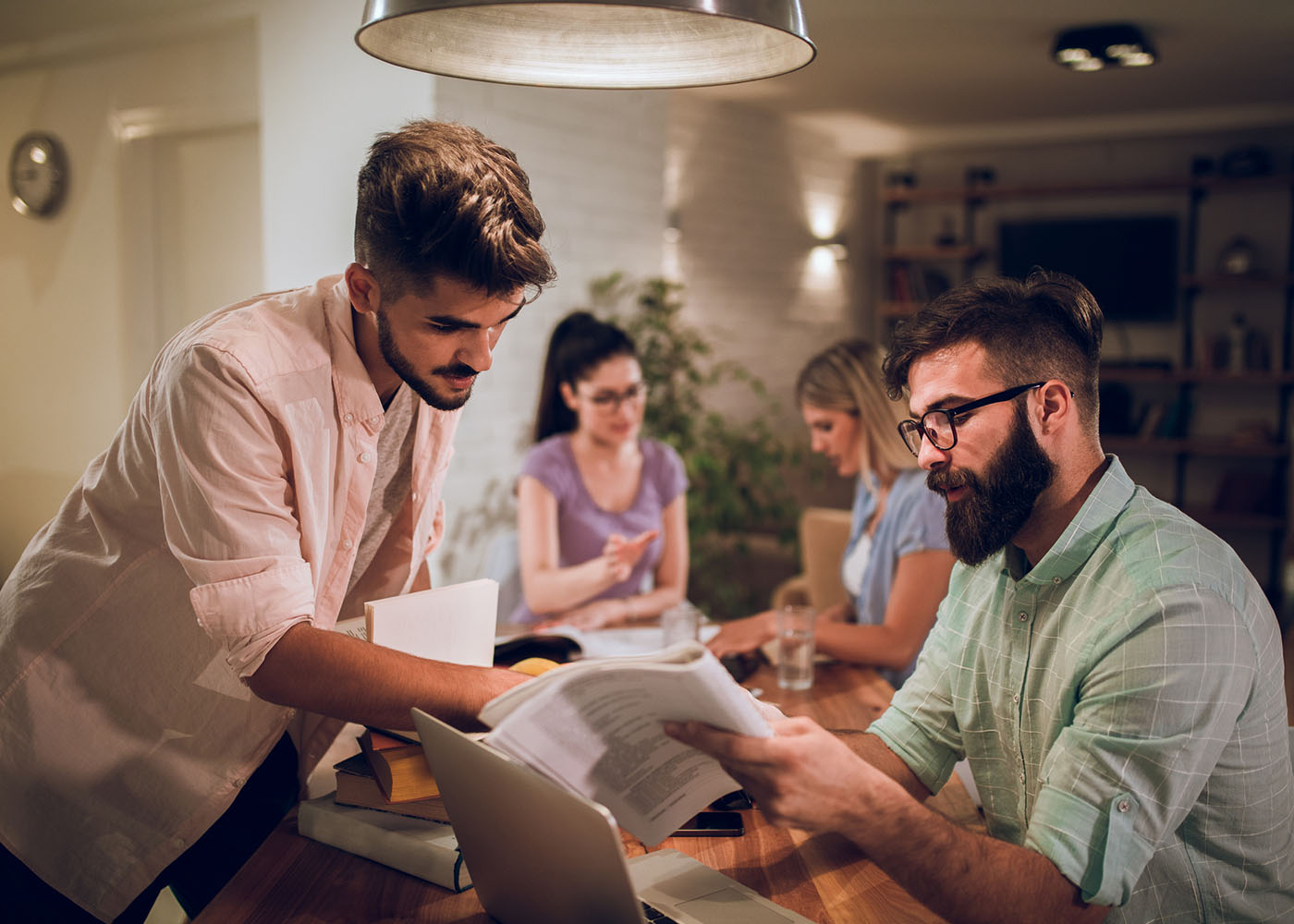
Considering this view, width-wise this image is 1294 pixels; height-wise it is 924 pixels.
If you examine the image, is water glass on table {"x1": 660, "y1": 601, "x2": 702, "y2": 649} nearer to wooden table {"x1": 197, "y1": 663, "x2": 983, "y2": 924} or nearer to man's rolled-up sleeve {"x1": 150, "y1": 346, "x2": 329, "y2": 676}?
wooden table {"x1": 197, "y1": 663, "x2": 983, "y2": 924}

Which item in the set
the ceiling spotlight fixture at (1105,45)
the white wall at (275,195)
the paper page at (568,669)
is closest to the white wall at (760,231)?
the white wall at (275,195)

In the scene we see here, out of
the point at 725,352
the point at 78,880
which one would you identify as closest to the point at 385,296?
the point at 78,880

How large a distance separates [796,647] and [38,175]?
360 centimetres

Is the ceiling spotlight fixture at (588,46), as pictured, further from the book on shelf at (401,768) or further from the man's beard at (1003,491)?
the book on shelf at (401,768)

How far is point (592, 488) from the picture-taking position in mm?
2896

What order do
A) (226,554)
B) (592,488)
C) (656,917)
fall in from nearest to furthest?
(656,917) < (226,554) < (592,488)

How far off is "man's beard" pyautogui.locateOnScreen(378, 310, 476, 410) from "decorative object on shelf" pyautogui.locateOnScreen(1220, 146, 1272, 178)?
244 inches

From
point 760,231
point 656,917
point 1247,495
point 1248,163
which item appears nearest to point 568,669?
point 656,917

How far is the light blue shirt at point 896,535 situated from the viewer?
2125mm

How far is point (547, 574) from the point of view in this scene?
8.89ft

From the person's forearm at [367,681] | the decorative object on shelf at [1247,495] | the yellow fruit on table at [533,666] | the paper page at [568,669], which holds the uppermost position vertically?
the paper page at [568,669]

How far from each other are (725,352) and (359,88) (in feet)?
10.3

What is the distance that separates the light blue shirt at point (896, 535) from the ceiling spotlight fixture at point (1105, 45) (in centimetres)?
288

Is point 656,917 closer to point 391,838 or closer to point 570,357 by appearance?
point 391,838
